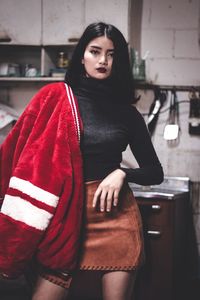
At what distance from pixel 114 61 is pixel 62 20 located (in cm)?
164

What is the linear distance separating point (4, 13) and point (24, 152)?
2054 millimetres

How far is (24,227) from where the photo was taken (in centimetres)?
114

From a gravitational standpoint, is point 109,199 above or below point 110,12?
below

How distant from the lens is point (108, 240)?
1.27 meters

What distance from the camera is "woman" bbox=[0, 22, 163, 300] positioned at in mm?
1173

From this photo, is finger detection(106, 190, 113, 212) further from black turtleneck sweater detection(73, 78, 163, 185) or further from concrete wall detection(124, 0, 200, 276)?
concrete wall detection(124, 0, 200, 276)

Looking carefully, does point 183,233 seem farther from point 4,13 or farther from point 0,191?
point 4,13

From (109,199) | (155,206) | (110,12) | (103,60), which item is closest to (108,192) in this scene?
(109,199)

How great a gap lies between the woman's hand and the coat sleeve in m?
0.13

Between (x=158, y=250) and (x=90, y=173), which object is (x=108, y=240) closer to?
(x=90, y=173)

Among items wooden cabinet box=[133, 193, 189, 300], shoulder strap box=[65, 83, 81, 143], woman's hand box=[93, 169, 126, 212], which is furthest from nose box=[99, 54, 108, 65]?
wooden cabinet box=[133, 193, 189, 300]

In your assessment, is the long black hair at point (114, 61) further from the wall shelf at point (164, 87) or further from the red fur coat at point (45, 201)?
the wall shelf at point (164, 87)

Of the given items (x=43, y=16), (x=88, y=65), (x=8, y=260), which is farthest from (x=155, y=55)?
(x=8, y=260)

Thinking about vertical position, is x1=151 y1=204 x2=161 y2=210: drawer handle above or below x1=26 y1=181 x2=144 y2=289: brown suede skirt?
below
